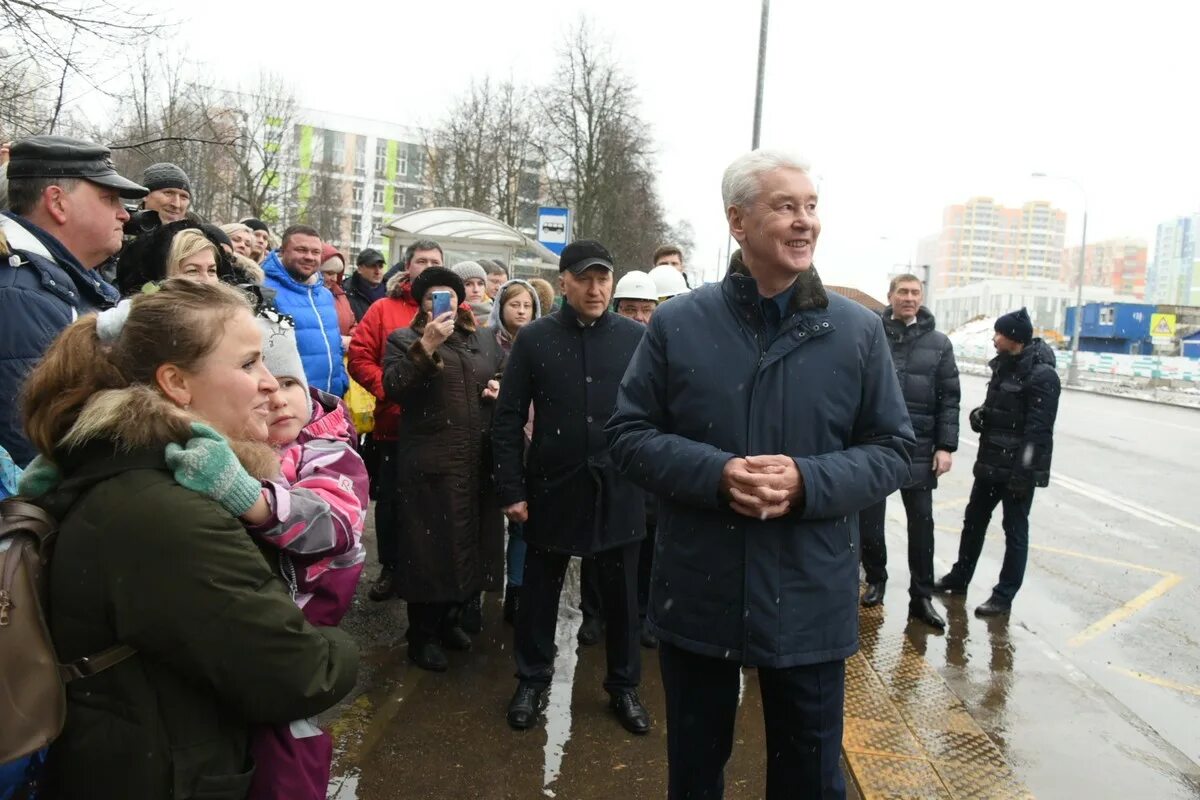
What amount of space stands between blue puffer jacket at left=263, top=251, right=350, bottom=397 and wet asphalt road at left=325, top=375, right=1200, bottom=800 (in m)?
Answer: 1.47

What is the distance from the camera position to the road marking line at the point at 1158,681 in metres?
4.94

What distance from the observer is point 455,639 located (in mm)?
4715

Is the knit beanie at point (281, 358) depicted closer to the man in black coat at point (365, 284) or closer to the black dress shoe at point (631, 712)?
the black dress shoe at point (631, 712)

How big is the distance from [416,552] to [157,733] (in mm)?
2822

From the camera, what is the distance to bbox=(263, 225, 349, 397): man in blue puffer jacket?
5.03m

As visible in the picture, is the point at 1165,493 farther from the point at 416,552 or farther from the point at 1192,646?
the point at 416,552

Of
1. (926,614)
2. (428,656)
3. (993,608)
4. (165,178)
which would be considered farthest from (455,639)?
(993,608)

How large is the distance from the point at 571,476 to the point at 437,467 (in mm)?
Result: 836

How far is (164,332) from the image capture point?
1769 millimetres

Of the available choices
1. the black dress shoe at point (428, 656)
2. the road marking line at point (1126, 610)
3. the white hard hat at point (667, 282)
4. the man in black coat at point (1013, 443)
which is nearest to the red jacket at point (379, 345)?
the black dress shoe at point (428, 656)

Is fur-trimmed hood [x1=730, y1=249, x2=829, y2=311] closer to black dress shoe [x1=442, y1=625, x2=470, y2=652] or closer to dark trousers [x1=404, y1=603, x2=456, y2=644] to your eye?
dark trousers [x1=404, y1=603, x2=456, y2=644]

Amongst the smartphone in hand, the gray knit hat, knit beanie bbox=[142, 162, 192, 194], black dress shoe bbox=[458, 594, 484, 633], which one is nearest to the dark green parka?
the smartphone in hand

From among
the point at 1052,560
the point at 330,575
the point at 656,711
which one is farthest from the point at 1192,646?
the point at 330,575

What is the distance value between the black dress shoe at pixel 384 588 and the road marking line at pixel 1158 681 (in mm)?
4469
